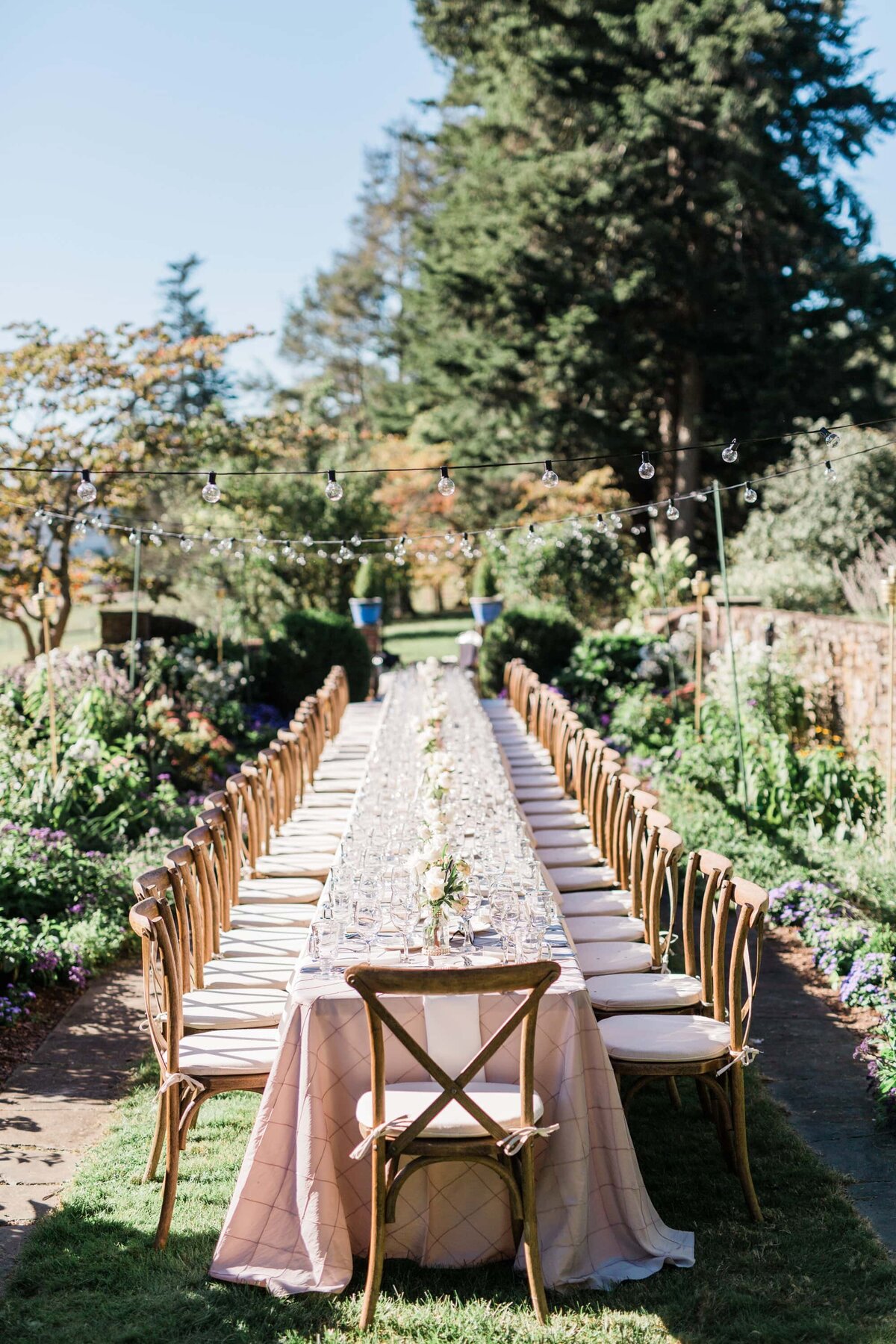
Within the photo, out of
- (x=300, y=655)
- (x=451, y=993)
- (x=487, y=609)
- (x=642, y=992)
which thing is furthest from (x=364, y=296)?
(x=451, y=993)

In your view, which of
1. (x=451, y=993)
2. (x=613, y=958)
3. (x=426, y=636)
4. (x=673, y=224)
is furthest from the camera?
(x=426, y=636)

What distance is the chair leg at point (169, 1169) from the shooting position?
339 cm

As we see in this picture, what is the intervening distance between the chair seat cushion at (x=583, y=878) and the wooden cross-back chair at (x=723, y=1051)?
174 centimetres

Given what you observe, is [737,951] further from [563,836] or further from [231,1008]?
[563,836]

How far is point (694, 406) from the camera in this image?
17891 millimetres

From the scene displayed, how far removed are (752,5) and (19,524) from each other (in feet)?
36.8

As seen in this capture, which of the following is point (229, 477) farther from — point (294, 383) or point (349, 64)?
point (294, 383)

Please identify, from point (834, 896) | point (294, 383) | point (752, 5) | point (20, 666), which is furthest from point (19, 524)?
point (294, 383)

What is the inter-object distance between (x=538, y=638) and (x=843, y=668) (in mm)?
5101

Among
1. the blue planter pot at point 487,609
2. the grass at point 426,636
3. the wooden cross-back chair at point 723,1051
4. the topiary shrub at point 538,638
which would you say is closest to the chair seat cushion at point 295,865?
the wooden cross-back chair at point 723,1051

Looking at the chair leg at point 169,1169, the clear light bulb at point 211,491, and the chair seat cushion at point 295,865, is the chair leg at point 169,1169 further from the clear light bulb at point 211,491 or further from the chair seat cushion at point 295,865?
the clear light bulb at point 211,491

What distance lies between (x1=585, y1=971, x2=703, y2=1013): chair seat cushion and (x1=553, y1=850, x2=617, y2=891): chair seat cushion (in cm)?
124

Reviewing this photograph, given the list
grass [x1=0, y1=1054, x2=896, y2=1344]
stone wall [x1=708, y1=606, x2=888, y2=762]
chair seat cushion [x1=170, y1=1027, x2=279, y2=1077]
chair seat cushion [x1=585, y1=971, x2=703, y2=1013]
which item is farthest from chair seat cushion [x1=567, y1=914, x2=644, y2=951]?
stone wall [x1=708, y1=606, x2=888, y2=762]

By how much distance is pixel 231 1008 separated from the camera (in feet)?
13.1
